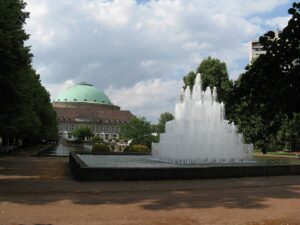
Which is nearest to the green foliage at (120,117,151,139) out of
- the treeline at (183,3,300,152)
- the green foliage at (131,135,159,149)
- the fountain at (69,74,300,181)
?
the green foliage at (131,135,159,149)

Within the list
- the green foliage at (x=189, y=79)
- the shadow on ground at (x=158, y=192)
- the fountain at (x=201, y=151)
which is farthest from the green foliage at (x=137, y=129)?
the shadow on ground at (x=158, y=192)

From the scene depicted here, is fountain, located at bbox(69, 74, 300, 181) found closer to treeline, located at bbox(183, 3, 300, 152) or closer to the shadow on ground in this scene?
the shadow on ground

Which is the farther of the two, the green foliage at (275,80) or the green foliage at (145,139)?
the green foliage at (145,139)

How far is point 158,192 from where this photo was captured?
41.8 feet

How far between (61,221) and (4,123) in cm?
2109

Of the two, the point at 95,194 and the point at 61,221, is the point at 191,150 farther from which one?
the point at 61,221

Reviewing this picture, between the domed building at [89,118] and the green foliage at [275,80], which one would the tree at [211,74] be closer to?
the green foliage at [275,80]

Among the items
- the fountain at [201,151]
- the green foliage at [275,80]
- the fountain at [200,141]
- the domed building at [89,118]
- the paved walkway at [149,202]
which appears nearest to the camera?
the green foliage at [275,80]

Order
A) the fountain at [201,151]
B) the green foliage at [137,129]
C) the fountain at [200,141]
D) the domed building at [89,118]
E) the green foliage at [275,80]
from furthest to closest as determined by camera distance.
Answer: the domed building at [89,118] → the green foliage at [137,129] → the fountain at [200,141] → the fountain at [201,151] → the green foliage at [275,80]

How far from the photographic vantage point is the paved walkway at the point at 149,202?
877 cm

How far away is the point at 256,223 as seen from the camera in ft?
28.0

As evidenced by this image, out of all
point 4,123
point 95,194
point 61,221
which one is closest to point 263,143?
point 4,123

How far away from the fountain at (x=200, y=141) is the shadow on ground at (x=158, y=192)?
7.51 meters

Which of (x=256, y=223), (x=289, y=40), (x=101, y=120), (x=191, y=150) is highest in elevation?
(x=101, y=120)
